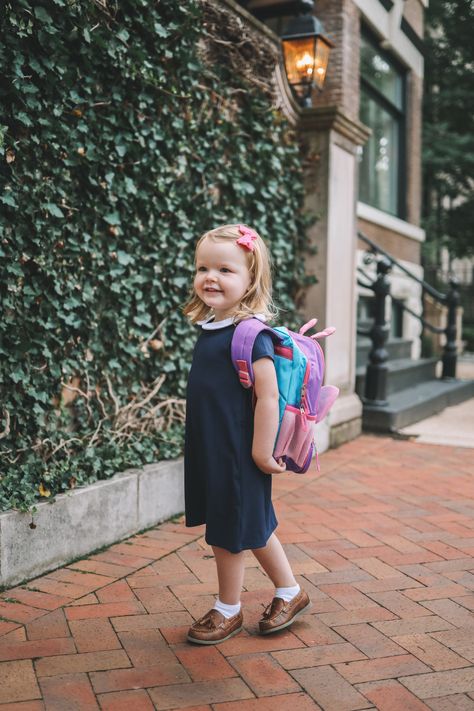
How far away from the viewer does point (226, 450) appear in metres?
2.44

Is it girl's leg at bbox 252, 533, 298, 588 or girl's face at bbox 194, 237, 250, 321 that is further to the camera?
girl's leg at bbox 252, 533, 298, 588

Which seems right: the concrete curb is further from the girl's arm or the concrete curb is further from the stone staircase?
the stone staircase

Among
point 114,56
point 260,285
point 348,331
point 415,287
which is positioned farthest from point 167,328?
point 415,287

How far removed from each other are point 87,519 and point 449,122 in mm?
15454

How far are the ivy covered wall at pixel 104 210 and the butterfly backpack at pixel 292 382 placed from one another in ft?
3.79

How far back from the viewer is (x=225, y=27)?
4.69 metres

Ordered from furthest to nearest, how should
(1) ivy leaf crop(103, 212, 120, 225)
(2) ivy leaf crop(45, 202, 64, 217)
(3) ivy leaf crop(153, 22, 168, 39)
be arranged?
(3) ivy leaf crop(153, 22, 168, 39), (1) ivy leaf crop(103, 212, 120, 225), (2) ivy leaf crop(45, 202, 64, 217)

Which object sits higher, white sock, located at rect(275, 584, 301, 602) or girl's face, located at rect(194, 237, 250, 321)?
girl's face, located at rect(194, 237, 250, 321)

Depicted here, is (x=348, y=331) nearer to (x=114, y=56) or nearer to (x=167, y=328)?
(x=167, y=328)

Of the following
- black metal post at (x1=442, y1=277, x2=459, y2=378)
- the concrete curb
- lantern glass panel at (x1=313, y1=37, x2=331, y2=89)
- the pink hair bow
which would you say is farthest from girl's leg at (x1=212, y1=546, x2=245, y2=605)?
black metal post at (x1=442, y1=277, x2=459, y2=378)

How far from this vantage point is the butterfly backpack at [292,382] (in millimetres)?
2381

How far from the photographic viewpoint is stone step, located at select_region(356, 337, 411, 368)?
26.3 ft

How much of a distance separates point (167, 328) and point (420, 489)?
1.89m

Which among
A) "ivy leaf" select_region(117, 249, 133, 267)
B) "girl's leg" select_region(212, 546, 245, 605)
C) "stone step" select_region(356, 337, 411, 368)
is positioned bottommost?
"girl's leg" select_region(212, 546, 245, 605)
